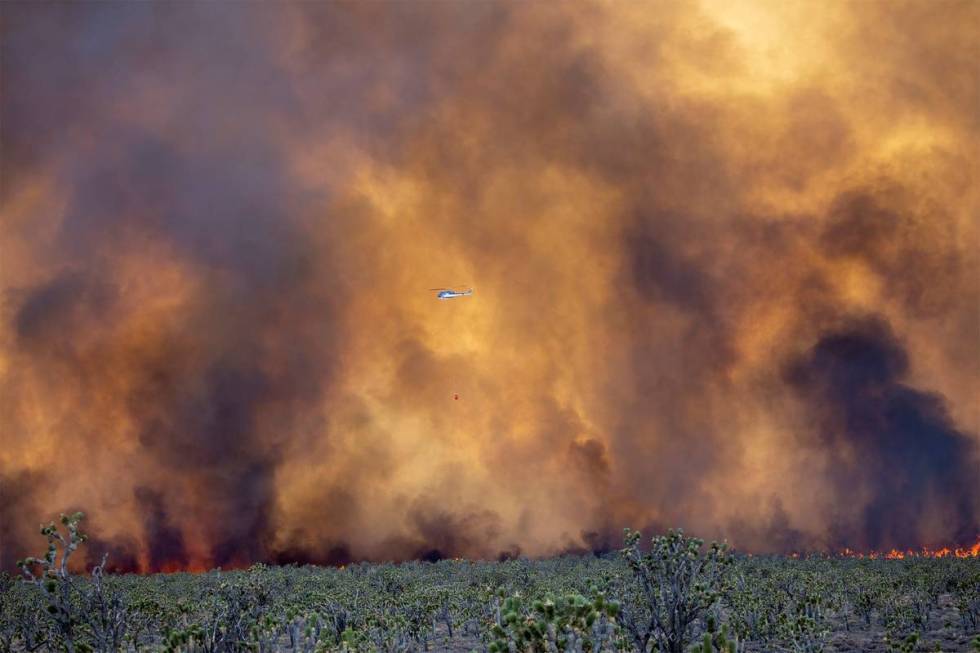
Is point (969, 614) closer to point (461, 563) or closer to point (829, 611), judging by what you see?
point (829, 611)

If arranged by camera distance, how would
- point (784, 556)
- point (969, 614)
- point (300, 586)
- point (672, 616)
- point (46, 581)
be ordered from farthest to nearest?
point (784, 556)
point (300, 586)
point (969, 614)
point (672, 616)
point (46, 581)

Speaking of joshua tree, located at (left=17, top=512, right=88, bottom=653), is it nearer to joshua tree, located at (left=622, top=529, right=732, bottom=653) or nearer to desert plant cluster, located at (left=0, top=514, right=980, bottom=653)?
desert plant cluster, located at (left=0, top=514, right=980, bottom=653)

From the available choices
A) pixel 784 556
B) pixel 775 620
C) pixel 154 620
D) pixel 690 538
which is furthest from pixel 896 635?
pixel 784 556

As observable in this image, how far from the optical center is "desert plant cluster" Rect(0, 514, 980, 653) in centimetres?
2047

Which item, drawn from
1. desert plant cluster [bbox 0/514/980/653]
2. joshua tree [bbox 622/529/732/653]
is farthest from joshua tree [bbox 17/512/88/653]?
joshua tree [bbox 622/529/732/653]

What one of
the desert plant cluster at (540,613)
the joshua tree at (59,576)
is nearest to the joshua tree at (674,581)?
the desert plant cluster at (540,613)

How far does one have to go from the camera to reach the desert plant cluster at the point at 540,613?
20469mm

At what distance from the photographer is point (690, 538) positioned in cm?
3159

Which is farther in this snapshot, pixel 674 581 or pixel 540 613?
pixel 674 581

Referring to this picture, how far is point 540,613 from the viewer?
50.8ft

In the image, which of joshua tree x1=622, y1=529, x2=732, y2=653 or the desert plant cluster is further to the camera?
joshua tree x1=622, y1=529, x2=732, y2=653

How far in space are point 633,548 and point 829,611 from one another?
63201 millimetres

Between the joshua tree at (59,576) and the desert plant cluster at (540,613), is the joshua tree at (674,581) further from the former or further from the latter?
the joshua tree at (59,576)

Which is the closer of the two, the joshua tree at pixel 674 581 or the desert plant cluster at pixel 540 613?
the desert plant cluster at pixel 540 613
